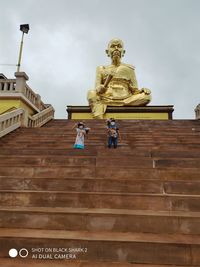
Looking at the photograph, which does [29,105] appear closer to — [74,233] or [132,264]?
[74,233]

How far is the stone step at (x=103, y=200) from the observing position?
13.9ft

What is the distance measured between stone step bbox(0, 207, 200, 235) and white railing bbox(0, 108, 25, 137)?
486 centimetres

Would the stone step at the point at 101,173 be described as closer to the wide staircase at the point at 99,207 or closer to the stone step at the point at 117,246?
the wide staircase at the point at 99,207

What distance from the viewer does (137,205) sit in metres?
4.28

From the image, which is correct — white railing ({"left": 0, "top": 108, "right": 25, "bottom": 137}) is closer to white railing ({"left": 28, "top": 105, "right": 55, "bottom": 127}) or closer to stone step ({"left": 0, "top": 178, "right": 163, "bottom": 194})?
white railing ({"left": 28, "top": 105, "right": 55, "bottom": 127})

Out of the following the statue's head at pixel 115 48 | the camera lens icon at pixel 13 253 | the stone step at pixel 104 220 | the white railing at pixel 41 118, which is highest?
the statue's head at pixel 115 48

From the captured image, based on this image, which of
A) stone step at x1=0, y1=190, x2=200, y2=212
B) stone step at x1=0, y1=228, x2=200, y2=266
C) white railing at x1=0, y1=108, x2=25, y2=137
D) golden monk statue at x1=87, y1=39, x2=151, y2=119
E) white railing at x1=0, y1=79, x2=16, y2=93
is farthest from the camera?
golden monk statue at x1=87, y1=39, x2=151, y2=119

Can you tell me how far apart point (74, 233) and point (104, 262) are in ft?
2.03

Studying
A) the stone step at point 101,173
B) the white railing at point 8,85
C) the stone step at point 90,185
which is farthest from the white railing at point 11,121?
the stone step at point 90,185

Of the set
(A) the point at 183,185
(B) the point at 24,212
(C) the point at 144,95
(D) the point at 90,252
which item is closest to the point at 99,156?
(A) the point at 183,185

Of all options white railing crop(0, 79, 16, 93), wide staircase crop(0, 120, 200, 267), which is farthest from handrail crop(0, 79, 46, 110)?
wide staircase crop(0, 120, 200, 267)

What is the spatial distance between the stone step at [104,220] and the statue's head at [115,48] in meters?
15.9

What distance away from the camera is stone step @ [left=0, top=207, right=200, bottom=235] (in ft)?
12.1

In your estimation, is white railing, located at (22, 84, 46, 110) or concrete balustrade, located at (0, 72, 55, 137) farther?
white railing, located at (22, 84, 46, 110)
